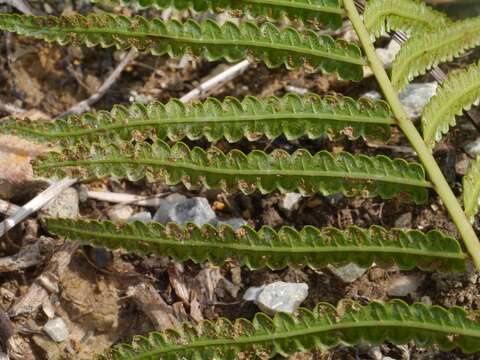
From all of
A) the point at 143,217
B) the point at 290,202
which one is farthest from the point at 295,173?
the point at 143,217

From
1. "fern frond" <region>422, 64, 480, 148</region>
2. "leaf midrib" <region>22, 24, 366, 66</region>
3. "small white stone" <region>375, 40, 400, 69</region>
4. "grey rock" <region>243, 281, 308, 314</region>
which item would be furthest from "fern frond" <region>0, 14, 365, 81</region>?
"small white stone" <region>375, 40, 400, 69</region>

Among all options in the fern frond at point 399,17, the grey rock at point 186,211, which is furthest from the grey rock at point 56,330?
the fern frond at point 399,17

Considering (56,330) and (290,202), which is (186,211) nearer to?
(290,202)

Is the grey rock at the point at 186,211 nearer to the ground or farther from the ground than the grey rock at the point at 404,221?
nearer to the ground

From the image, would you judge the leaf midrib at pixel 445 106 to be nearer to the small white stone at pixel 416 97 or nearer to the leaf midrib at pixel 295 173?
the leaf midrib at pixel 295 173

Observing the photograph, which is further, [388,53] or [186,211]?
[388,53]

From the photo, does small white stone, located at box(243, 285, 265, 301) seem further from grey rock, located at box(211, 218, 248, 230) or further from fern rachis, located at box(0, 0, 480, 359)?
fern rachis, located at box(0, 0, 480, 359)
